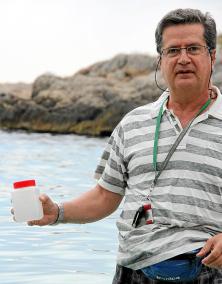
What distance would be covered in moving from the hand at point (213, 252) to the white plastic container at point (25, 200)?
0.80m

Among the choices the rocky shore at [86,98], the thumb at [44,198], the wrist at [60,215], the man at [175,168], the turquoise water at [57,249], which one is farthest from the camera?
the rocky shore at [86,98]

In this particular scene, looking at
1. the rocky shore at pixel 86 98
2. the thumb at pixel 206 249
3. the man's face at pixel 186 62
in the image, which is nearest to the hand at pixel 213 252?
the thumb at pixel 206 249

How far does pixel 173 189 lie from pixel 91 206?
58 cm

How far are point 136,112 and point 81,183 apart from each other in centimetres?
952

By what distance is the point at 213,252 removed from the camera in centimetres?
297

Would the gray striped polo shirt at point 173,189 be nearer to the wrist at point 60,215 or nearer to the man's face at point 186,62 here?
the man's face at point 186,62

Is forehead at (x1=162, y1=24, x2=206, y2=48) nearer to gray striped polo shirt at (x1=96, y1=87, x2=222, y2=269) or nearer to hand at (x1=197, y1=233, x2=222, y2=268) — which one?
gray striped polo shirt at (x1=96, y1=87, x2=222, y2=269)

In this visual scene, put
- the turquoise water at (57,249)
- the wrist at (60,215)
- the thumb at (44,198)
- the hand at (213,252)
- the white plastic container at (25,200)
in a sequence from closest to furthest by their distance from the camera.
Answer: the hand at (213,252) → the white plastic container at (25,200) → the thumb at (44,198) → the wrist at (60,215) → the turquoise water at (57,249)

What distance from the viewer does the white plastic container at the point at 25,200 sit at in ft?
11.1

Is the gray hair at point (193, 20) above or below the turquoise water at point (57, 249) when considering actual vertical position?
above

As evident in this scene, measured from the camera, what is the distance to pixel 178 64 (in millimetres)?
3312

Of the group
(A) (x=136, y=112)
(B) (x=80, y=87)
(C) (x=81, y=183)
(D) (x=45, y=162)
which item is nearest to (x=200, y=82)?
(A) (x=136, y=112)

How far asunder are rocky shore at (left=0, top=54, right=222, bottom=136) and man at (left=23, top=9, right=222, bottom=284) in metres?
28.4

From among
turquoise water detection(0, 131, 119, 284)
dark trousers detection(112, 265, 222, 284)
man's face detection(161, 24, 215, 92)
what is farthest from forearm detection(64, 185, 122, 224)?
turquoise water detection(0, 131, 119, 284)
